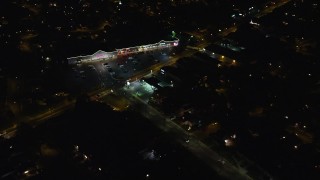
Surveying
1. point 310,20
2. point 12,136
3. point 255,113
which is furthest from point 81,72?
point 310,20

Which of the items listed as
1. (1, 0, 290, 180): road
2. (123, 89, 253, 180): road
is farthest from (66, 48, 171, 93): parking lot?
(123, 89, 253, 180): road

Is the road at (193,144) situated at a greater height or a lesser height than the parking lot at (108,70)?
lesser

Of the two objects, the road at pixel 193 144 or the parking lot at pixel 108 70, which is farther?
the parking lot at pixel 108 70

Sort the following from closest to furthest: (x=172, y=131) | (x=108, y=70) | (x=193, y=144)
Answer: (x=193, y=144) → (x=172, y=131) → (x=108, y=70)

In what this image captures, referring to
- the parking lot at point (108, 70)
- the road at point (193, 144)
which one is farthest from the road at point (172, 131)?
the parking lot at point (108, 70)

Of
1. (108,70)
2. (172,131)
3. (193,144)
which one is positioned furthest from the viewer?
(108,70)

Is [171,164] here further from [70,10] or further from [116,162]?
[70,10]

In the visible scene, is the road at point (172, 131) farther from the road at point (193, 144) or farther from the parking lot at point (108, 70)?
the parking lot at point (108, 70)

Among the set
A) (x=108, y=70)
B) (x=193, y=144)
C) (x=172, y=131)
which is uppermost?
(x=108, y=70)

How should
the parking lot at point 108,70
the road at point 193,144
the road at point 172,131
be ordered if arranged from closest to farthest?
the road at point 193,144 < the road at point 172,131 < the parking lot at point 108,70

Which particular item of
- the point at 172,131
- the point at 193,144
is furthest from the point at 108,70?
the point at 193,144

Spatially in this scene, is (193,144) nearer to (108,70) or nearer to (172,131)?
(172,131)

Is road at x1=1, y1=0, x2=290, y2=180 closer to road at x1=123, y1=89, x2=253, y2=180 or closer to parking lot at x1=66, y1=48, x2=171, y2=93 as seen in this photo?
road at x1=123, y1=89, x2=253, y2=180
